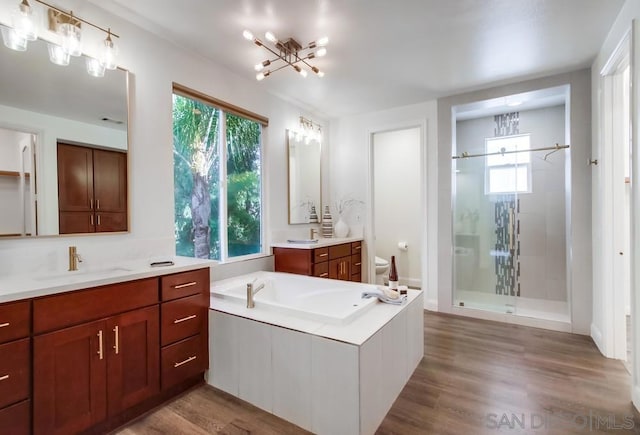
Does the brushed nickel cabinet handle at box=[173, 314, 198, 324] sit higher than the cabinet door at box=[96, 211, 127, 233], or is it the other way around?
the cabinet door at box=[96, 211, 127, 233]

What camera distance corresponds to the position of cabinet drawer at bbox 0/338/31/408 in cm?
132

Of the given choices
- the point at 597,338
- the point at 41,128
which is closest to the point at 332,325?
the point at 41,128

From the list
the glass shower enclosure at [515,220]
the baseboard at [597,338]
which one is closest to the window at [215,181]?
the glass shower enclosure at [515,220]

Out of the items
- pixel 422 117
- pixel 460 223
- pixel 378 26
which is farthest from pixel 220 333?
pixel 422 117

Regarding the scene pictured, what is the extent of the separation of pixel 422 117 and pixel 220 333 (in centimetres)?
339

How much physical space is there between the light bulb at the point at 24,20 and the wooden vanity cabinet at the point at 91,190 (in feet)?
1.99

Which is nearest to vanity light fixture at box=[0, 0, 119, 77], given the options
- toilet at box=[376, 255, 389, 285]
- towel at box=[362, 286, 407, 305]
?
towel at box=[362, 286, 407, 305]

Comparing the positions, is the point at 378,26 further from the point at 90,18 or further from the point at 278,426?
the point at 278,426

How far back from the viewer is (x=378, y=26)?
227cm

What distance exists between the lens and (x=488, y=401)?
78.2 inches

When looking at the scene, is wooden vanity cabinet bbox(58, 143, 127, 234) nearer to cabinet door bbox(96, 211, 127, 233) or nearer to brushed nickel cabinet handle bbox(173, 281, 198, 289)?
cabinet door bbox(96, 211, 127, 233)

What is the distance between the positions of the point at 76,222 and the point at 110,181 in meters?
0.34

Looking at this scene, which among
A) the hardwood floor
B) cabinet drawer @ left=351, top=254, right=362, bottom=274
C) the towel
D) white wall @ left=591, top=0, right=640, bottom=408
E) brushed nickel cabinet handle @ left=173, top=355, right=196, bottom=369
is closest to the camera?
the hardwood floor

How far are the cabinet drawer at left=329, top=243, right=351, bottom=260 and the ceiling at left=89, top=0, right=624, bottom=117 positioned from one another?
187cm
